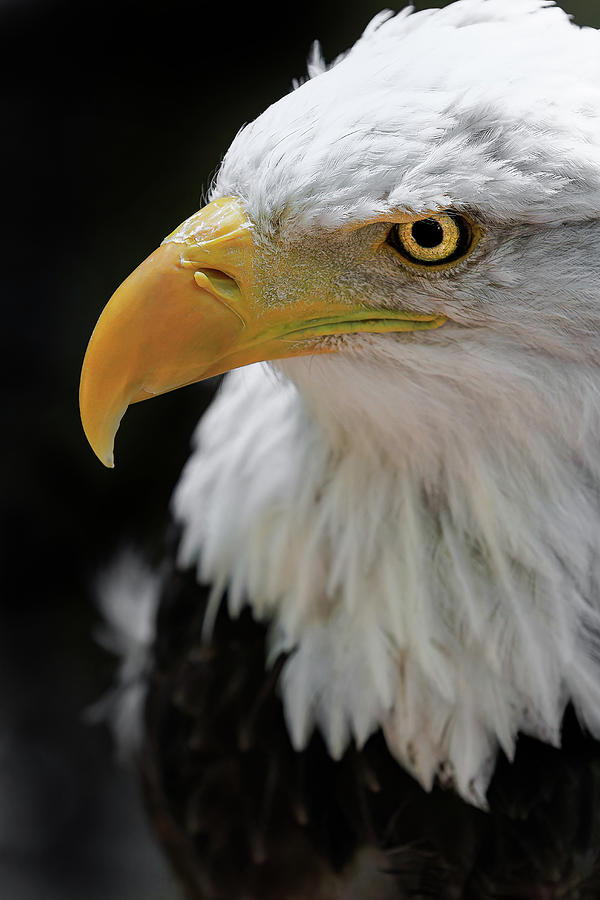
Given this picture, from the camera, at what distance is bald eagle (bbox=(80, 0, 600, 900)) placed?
1.24 meters

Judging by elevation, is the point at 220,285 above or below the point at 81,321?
above

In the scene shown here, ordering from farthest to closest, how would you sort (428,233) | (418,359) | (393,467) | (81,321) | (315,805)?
(81,321) → (315,805) → (393,467) → (418,359) → (428,233)

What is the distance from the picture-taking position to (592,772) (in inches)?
68.7

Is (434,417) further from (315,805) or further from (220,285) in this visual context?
(315,805)

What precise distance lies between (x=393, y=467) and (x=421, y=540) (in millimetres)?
124

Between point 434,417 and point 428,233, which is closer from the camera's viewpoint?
point 428,233

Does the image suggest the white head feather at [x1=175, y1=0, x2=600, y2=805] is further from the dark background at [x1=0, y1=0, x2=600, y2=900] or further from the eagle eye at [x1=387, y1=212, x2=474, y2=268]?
the dark background at [x1=0, y1=0, x2=600, y2=900]

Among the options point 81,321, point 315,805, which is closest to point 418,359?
point 315,805

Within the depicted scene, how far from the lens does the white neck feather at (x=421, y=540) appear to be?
1.40m

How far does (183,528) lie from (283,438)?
511 millimetres

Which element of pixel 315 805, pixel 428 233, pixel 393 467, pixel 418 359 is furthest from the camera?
pixel 315 805

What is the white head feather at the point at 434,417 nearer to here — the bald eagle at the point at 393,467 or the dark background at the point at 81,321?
the bald eagle at the point at 393,467

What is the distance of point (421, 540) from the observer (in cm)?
158

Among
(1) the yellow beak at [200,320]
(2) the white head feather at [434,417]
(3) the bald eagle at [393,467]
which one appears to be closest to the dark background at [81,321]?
(3) the bald eagle at [393,467]
